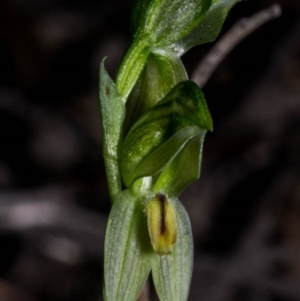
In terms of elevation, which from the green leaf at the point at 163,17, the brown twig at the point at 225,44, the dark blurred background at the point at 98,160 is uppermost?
the dark blurred background at the point at 98,160

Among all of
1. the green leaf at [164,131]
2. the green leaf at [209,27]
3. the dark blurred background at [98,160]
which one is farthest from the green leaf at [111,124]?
the dark blurred background at [98,160]

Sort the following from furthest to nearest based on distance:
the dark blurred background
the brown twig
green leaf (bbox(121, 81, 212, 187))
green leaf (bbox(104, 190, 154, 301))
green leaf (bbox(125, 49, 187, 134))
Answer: the dark blurred background < the brown twig < green leaf (bbox(125, 49, 187, 134)) < green leaf (bbox(104, 190, 154, 301)) < green leaf (bbox(121, 81, 212, 187))

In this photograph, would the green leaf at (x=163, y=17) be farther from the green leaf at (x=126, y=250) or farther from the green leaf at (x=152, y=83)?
the green leaf at (x=126, y=250)

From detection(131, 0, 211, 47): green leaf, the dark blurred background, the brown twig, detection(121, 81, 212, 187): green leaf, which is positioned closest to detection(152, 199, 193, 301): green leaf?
detection(121, 81, 212, 187): green leaf

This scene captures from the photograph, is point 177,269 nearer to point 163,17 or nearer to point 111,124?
point 111,124

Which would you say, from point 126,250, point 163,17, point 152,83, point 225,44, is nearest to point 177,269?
point 126,250

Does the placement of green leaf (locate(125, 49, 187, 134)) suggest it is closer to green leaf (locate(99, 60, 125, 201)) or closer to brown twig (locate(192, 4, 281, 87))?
green leaf (locate(99, 60, 125, 201))
